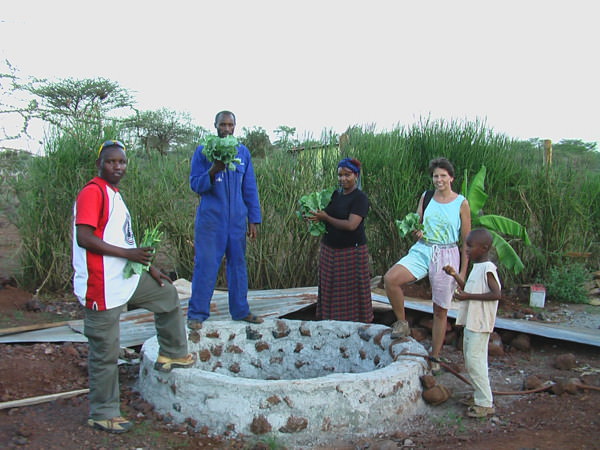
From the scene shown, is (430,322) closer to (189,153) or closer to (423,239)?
(423,239)

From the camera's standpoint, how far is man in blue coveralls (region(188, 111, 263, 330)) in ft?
15.0

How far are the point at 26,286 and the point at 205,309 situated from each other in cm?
394

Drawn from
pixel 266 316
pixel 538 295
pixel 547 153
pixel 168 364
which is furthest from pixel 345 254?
pixel 547 153

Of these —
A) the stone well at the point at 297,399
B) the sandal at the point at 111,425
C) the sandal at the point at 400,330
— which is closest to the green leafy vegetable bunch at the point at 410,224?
the sandal at the point at 400,330

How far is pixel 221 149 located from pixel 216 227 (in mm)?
675

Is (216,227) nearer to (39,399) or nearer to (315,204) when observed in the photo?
(315,204)

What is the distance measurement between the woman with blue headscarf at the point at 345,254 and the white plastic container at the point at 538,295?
3.04 metres

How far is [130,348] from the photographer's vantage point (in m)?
5.28

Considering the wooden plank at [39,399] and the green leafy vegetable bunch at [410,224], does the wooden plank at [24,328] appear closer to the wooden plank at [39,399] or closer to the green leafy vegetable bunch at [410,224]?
the wooden plank at [39,399]

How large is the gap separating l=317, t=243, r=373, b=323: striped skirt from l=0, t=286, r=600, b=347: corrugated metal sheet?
2.30 feet

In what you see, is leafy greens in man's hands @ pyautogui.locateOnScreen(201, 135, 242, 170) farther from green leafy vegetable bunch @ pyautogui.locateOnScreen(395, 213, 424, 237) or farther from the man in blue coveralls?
green leafy vegetable bunch @ pyautogui.locateOnScreen(395, 213, 424, 237)

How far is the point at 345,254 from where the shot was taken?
16.6 feet

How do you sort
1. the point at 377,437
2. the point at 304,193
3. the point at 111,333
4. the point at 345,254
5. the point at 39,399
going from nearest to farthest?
the point at 111,333, the point at 377,437, the point at 39,399, the point at 345,254, the point at 304,193

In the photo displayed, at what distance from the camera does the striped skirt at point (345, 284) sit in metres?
5.06
